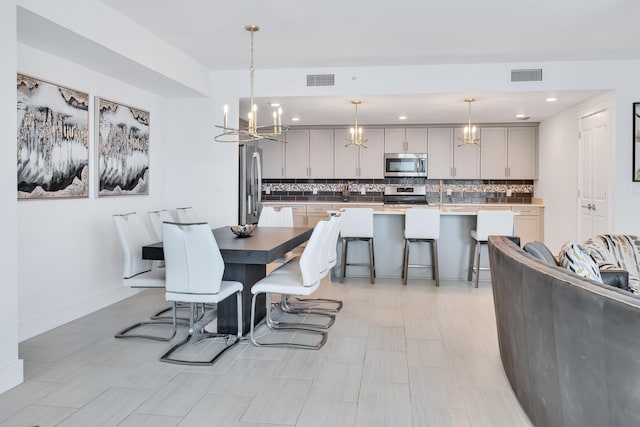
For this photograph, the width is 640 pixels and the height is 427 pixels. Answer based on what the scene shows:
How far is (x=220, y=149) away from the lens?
5.75 metres

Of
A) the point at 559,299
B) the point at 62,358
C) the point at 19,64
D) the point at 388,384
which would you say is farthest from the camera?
the point at 19,64

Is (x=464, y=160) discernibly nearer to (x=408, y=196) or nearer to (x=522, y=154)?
(x=522, y=154)

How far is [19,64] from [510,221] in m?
4.95

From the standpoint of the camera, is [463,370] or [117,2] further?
[117,2]

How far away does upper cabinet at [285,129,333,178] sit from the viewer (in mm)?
8406

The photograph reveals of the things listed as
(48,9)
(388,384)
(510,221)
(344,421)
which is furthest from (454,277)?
(48,9)

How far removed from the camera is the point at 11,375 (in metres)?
2.66

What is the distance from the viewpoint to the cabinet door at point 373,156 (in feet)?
27.1

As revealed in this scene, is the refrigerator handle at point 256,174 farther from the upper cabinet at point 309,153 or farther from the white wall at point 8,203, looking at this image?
the white wall at point 8,203

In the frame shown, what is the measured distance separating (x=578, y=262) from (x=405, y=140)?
5.92 metres

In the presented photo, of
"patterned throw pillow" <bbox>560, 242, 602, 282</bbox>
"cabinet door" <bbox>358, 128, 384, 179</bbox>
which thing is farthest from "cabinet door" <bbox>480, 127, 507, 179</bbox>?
"patterned throw pillow" <bbox>560, 242, 602, 282</bbox>

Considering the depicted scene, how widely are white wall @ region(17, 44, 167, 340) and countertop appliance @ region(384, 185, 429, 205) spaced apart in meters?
4.69

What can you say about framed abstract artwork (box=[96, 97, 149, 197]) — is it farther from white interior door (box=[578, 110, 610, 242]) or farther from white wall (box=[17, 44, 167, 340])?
white interior door (box=[578, 110, 610, 242])

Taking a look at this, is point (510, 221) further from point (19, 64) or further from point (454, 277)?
point (19, 64)
